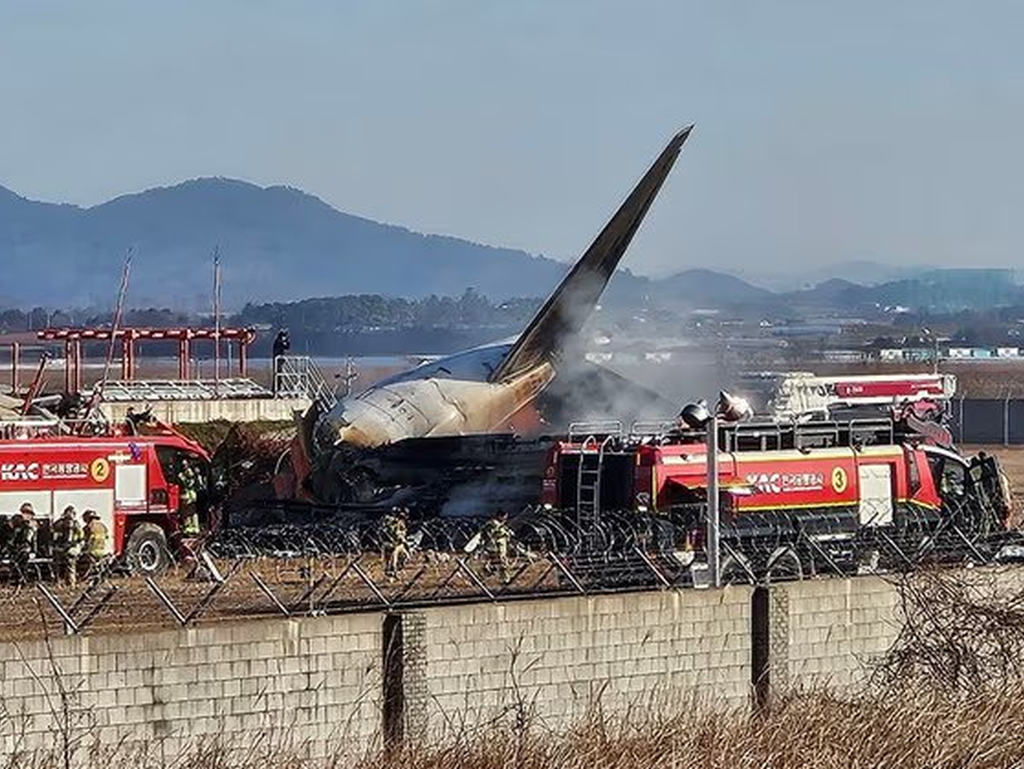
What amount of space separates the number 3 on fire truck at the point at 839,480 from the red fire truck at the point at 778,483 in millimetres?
17

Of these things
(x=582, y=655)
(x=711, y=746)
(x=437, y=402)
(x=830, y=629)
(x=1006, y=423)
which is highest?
(x=437, y=402)

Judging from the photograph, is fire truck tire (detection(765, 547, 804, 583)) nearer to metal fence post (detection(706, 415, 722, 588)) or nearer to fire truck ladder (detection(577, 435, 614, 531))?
metal fence post (detection(706, 415, 722, 588))

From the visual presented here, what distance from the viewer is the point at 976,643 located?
28.2m

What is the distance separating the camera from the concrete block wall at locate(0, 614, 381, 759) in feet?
72.1

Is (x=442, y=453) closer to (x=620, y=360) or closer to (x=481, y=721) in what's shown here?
(x=620, y=360)

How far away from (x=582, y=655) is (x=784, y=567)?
18.3ft

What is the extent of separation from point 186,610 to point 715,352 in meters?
46.6

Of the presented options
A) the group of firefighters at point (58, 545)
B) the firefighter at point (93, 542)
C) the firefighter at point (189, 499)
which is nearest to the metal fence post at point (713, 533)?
the group of firefighters at point (58, 545)

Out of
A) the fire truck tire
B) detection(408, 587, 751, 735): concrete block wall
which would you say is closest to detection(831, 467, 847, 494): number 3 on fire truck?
the fire truck tire

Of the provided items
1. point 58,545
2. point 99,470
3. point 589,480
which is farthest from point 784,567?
point 99,470

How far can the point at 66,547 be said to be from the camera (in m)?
35.8

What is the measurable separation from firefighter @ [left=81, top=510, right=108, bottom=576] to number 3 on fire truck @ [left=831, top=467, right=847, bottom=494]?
12.0 meters

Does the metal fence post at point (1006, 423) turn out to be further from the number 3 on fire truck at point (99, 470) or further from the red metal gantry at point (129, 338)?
the number 3 on fire truck at point (99, 470)

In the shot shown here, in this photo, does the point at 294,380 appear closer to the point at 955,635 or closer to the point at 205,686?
the point at 955,635
